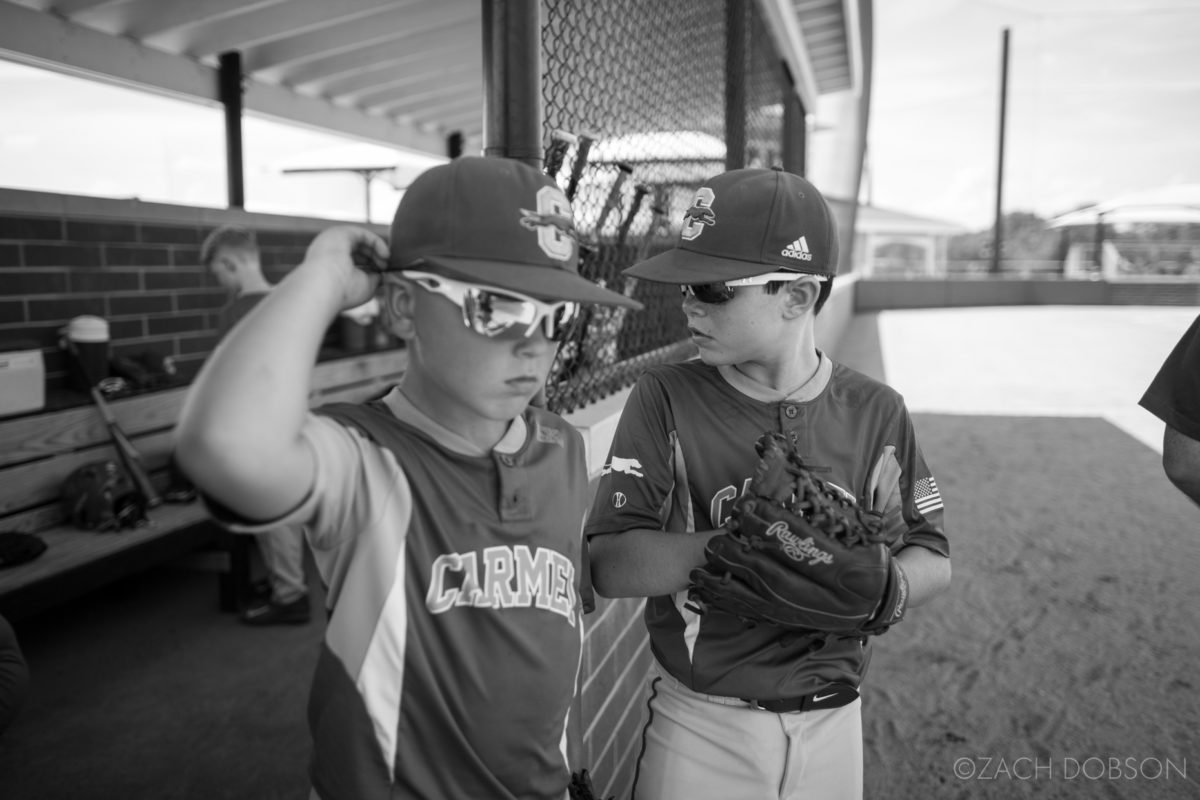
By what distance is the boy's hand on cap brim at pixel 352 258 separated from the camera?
1120 millimetres

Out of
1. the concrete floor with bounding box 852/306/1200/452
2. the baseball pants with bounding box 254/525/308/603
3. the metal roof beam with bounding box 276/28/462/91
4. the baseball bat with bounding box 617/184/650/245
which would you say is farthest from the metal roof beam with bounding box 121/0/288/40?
the concrete floor with bounding box 852/306/1200/452

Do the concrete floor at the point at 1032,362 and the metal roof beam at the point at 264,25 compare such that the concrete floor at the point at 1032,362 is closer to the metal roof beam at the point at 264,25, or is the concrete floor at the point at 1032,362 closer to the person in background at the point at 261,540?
the metal roof beam at the point at 264,25

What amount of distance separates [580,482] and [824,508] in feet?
A: 1.31

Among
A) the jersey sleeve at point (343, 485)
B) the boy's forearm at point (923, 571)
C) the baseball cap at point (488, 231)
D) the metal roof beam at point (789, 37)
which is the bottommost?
the boy's forearm at point (923, 571)

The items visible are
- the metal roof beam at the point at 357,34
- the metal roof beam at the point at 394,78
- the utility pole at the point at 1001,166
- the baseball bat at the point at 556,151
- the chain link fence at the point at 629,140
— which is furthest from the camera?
the utility pole at the point at 1001,166

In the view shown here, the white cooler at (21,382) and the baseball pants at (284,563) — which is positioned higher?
the white cooler at (21,382)

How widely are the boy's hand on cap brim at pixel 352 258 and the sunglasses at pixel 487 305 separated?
0.16 feet

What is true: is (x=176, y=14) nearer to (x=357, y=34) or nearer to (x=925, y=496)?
(x=357, y=34)

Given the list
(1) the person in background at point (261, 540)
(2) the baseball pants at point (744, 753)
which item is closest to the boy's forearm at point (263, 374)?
(2) the baseball pants at point (744, 753)

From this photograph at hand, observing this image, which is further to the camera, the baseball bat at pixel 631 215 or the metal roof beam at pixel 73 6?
the metal roof beam at pixel 73 6

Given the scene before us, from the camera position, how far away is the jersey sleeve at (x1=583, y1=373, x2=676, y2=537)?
5.22ft

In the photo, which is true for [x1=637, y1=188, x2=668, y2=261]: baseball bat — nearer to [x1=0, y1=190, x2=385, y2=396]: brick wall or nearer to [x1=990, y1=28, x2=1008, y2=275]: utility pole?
[x1=0, y1=190, x2=385, y2=396]: brick wall

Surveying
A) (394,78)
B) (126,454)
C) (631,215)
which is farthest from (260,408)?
(394,78)

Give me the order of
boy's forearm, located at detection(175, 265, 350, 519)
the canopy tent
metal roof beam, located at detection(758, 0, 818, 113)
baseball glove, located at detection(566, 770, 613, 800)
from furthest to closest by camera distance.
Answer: the canopy tent < metal roof beam, located at detection(758, 0, 818, 113) < baseball glove, located at detection(566, 770, 613, 800) < boy's forearm, located at detection(175, 265, 350, 519)
